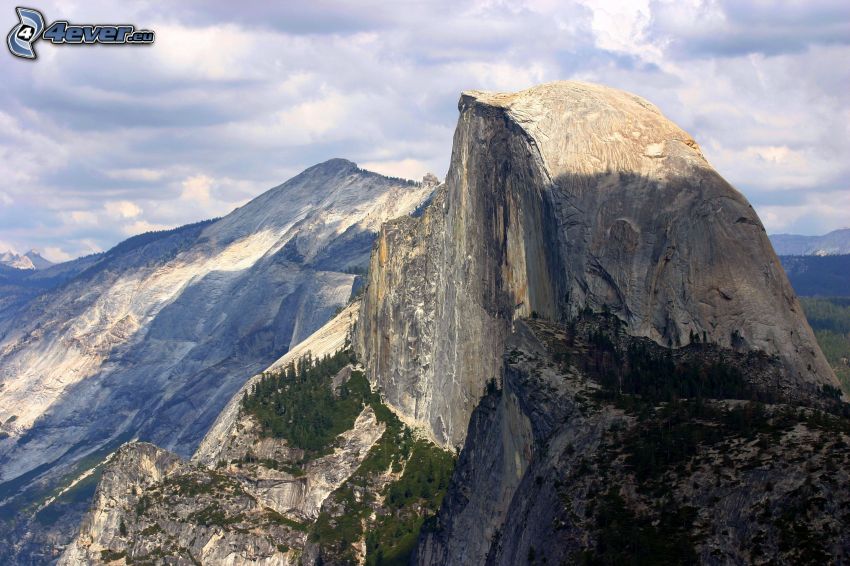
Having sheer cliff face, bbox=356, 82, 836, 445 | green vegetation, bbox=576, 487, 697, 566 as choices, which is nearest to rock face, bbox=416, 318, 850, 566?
green vegetation, bbox=576, 487, 697, 566

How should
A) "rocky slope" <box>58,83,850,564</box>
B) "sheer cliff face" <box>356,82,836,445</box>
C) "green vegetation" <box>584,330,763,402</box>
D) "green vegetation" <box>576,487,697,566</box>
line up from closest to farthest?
"green vegetation" <box>576,487,697,566</box>, "rocky slope" <box>58,83,850,564</box>, "green vegetation" <box>584,330,763,402</box>, "sheer cliff face" <box>356,82,836,445</box>

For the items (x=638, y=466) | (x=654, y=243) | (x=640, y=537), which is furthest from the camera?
(x=654, y=243)

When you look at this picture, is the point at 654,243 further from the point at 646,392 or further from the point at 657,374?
the point at 646,392

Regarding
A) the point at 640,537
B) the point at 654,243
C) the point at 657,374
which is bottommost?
the point at 640,537

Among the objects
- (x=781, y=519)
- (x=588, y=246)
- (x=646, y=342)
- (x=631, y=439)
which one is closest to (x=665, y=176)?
(x=588, y=246)

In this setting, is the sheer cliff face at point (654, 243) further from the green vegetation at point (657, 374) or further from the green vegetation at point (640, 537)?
the green vegetation at point (640, 537)

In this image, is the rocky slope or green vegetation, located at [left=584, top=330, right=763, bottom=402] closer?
the rocky slope

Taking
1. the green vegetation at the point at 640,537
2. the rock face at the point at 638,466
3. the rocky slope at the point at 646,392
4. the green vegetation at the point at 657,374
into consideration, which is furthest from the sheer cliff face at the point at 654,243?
the green vegetation at the point at 640,537

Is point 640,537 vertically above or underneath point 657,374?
underneath

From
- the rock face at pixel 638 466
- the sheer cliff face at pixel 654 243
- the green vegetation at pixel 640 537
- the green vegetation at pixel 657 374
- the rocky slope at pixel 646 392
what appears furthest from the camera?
the sheer cliff face at pixel 654 243

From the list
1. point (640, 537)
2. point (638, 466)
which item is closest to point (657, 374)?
point (638, 466)

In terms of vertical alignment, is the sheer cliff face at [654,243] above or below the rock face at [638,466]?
above

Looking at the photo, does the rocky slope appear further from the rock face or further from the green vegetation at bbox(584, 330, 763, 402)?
the green vegetation at bbox(584, 330, 763, 402)
